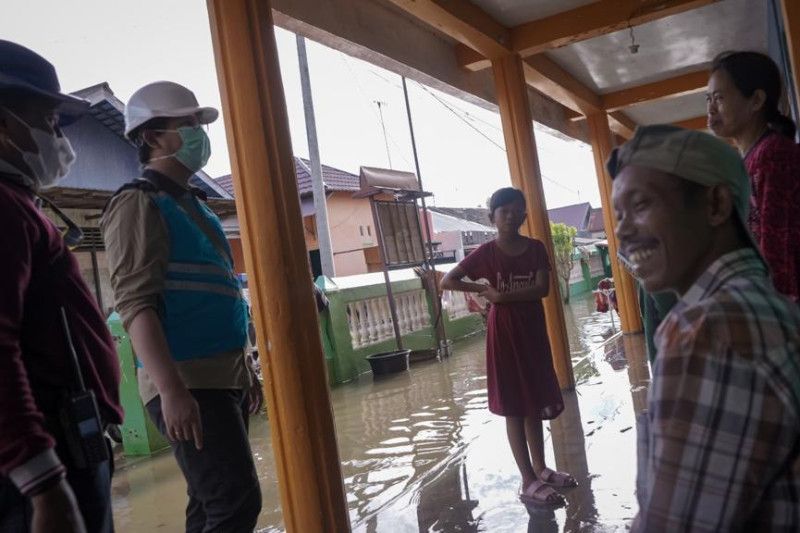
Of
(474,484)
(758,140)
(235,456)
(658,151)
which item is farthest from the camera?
(474,484)

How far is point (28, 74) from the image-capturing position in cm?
144

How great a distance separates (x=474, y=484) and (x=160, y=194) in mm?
2583

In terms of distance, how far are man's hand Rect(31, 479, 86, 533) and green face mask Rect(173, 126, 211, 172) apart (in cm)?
129

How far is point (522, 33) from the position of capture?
6.05 m

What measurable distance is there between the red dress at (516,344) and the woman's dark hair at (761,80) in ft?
4.87

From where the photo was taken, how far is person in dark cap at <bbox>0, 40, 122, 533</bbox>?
1178mm

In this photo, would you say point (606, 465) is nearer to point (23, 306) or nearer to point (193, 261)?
point (193, 261)

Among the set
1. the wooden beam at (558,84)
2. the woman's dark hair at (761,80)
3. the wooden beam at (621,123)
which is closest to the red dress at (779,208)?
the woman's dark hair at (761,80)

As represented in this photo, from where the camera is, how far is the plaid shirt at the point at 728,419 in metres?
0.87

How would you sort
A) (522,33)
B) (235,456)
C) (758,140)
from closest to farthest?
(235,456) → (758,140) → (522,33)

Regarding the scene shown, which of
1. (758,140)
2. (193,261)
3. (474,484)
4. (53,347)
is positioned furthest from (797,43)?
(53,347)

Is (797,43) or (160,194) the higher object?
(797,43)

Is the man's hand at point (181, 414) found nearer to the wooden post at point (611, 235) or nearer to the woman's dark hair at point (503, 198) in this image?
the woman's dark hair at point (503, 198)

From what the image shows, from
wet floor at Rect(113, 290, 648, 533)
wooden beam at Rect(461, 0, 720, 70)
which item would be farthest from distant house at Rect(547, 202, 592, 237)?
wooden beam at Rect(461, 0, 720, 70)
